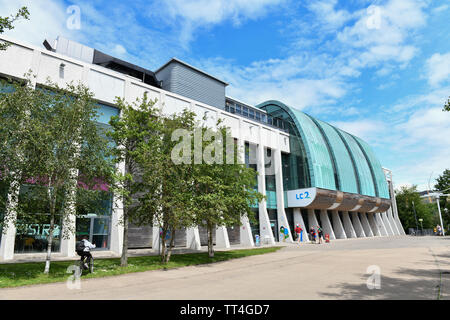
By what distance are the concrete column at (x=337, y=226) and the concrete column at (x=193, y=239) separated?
25.8 meters

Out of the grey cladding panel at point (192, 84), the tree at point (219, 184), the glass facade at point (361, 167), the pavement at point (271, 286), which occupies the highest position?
the grey cladding panel at point (192, 84)

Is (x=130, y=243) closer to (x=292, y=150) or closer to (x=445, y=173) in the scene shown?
(x=292, y=150)

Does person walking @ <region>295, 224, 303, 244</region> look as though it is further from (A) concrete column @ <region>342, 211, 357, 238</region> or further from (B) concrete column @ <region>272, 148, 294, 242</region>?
(A) concrete column @ <region>342, 211, 357, 238</region>

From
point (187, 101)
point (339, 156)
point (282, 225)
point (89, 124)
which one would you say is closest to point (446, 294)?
point (89, 124)

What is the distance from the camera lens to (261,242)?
3117 centimetres

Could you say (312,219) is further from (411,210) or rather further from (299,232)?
(411,210)

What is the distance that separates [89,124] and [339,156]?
38.2 meters

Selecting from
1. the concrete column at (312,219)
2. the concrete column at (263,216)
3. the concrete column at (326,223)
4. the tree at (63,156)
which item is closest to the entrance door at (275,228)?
the concrete column at (263,216)

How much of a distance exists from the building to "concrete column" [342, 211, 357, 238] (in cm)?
16

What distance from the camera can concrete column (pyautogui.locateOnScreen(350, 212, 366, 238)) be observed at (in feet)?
150

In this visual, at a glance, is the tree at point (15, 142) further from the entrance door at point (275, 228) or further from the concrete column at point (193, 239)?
the entrance door at point (275, 228)

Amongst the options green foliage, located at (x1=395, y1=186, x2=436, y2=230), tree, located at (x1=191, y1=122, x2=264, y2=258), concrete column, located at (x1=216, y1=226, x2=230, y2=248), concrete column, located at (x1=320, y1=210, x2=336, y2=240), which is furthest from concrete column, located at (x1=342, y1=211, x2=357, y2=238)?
tree, located at (x1=191, y1=122, x2=264, y2=258)

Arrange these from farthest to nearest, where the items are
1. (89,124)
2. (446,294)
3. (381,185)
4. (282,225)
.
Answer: (381,185), (282,225), (89,124), (446,294)

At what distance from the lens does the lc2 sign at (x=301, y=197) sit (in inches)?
1373
